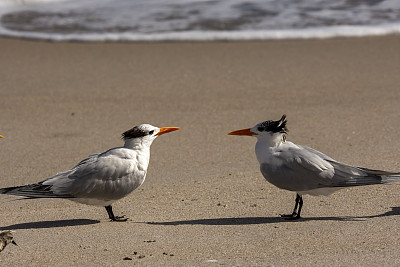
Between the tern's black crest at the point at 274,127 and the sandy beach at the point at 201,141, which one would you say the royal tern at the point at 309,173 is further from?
the sandy beach at the point at 201,141

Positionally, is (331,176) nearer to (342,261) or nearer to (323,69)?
(342,261)

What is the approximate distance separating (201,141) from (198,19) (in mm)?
6388

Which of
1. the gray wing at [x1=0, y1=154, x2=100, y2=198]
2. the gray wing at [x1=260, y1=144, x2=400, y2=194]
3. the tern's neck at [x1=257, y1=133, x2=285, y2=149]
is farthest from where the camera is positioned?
the tern's neck at [x1=257, y1=133, x2=285, y2=149]

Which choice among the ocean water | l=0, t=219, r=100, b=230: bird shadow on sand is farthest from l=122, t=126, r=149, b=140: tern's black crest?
the ocean water

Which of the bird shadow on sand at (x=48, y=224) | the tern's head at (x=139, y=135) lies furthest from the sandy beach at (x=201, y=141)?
the tern's head at (x=139, y=135)

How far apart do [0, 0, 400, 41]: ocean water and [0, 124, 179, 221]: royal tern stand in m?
6.80

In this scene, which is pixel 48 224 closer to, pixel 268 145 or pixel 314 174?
pixel 268 145

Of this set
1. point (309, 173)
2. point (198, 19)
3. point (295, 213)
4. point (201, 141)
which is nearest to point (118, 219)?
point (295, 213)

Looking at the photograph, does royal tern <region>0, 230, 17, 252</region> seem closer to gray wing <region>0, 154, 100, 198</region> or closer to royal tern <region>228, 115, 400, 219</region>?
gray wing <region>0, 154, 100, 198</region>

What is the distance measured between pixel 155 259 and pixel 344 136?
143 inches

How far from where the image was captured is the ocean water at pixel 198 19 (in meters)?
11.7

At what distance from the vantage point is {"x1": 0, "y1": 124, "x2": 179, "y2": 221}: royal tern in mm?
4777

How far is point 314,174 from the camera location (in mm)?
4828

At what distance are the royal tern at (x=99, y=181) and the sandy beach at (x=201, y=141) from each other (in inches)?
8.5
